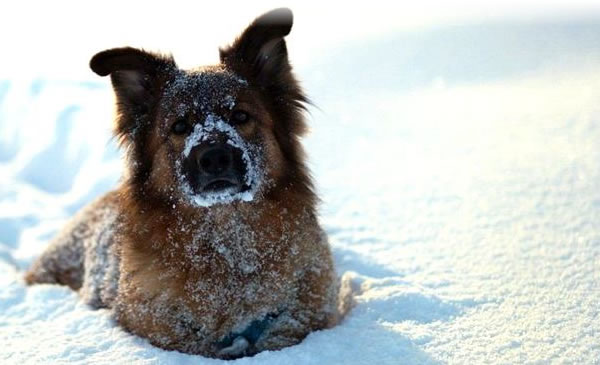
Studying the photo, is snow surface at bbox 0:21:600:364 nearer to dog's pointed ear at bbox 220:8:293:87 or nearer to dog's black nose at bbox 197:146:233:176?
dog's black nose at bbox 197:146:233:176

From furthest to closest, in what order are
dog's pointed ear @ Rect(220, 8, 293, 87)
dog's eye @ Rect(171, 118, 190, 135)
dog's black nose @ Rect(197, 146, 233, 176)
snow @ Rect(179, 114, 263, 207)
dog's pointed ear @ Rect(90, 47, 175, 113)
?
dog's pointed ear @ Rect(220, 8, 293, 87) → dog's pointed ear @ Rect(90, 47, 175, 113) → dog's eye @ Rect(171, 118, 190, 135) → snow @ Rect(179, 114, 263, 207) → dog's black nose @ Rect(197, 146, 233, 176)

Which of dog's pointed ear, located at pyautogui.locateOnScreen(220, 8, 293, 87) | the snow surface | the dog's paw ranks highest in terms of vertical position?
dog's pointed ear, located at pyautogui.locateOnScreen(220, 8, 293, 87)

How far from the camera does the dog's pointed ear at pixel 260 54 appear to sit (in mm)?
4238

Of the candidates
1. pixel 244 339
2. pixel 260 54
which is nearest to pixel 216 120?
pixel 260 54

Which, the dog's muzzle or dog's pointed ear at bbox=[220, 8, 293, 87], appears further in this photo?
dog's pointed ear at bbox=[220, 8, 293, 87]

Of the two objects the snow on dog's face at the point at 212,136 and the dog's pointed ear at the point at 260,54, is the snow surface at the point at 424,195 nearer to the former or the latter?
the snow on dog's face at the point at 212,136

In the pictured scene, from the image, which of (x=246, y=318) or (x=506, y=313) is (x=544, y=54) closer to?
(x=506, y=313)

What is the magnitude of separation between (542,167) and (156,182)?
3.72 meters

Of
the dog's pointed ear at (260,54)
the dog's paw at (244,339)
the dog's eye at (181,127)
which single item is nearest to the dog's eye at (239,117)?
the dog's eye at (181,127)

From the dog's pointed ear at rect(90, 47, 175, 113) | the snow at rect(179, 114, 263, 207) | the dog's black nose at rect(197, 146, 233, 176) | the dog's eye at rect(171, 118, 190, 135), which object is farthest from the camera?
the dog's pointed ear at rect(90, 47, 175, 113)

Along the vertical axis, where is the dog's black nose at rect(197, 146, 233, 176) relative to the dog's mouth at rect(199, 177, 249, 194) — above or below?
above

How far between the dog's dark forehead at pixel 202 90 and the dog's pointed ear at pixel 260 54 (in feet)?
0.54

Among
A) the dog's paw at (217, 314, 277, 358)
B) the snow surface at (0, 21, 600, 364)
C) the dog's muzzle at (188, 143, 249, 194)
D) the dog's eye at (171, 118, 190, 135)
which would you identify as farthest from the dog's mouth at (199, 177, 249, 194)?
the snow surface at (0, 21, 600, 364)

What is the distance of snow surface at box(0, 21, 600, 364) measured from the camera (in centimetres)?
355
